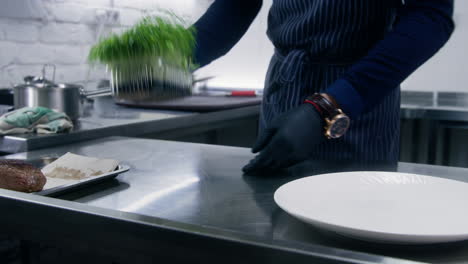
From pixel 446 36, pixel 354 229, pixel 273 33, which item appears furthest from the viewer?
pixel 273 33

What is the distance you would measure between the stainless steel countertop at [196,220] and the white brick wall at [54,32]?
1313mm

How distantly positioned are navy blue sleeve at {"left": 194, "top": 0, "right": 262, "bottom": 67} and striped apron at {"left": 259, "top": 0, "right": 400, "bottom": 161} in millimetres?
216

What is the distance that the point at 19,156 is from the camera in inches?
49.0

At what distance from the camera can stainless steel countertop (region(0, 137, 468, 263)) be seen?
56 cm

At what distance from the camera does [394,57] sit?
3.72 feet

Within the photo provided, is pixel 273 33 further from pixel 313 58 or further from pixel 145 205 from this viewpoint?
pixel 145 205

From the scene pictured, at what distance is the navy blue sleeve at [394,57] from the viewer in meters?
1.13

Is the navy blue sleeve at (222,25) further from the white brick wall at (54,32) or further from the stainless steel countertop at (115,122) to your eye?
the white brick wall at (54,32)

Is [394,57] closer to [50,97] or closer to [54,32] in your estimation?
[50,97]

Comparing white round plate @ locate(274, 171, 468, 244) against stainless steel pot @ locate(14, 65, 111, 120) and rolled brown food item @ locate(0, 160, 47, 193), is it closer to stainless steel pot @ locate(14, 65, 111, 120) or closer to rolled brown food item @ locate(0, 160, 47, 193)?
rolled brown food item @ locate(0, 160, 47, 193)

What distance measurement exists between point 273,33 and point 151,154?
1.71ft

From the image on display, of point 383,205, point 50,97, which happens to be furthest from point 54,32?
point 383,205

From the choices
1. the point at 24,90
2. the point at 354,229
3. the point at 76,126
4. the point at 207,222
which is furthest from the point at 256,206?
the point at 24,90

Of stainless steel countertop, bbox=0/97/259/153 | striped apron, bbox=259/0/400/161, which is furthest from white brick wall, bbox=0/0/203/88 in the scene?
striped apron, bbox=259/0/400/161
